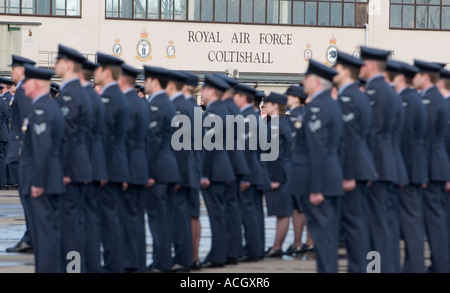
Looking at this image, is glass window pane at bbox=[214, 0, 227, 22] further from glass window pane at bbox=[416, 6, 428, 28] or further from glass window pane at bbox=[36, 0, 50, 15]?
glass window pane at bbox=[416, 6, 428, 28]

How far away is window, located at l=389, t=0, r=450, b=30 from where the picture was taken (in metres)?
55.4

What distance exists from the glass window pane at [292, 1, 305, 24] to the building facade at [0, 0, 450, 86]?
4 centimetres

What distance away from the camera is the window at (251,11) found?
175 ft

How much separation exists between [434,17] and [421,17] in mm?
750

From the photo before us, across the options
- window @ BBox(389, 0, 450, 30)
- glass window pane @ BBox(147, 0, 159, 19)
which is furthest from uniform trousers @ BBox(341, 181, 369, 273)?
window @ BBox(389, 0, 450, 30)

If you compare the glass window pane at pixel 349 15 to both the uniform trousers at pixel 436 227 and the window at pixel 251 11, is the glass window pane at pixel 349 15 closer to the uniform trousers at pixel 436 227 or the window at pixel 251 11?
the window at pixel 251 11

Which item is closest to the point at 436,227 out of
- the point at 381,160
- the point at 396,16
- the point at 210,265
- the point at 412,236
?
the point at 412,236

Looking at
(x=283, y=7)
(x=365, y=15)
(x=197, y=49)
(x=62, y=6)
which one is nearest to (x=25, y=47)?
(x=62, y=6)

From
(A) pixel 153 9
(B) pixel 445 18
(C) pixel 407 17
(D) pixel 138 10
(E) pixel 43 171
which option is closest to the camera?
(E) pixel 43 171

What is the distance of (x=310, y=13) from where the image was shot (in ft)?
181

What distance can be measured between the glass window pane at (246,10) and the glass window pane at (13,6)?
34.8 feet

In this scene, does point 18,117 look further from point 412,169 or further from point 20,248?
point 412,169

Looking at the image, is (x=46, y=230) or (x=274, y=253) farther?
(x=274, y=253)
